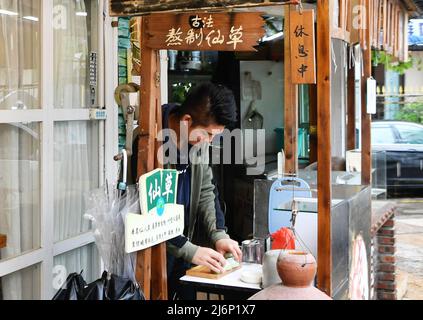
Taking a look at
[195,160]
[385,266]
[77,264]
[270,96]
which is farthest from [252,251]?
[270,96]

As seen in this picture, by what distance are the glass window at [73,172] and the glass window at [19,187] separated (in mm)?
206

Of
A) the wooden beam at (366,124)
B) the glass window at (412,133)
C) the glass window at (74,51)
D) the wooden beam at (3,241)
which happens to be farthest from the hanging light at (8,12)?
the glass window at (412,133)

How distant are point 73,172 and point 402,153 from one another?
441 inches

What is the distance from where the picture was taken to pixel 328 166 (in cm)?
307

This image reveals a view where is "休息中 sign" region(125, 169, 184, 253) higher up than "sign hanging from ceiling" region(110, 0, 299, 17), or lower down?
lower down

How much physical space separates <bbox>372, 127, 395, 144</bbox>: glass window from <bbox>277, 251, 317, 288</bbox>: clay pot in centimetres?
1195

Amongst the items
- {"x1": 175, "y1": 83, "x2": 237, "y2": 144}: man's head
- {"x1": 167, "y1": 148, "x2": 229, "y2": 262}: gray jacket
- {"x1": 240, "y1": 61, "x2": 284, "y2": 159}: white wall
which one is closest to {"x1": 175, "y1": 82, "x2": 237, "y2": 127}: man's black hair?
{"x1": 175, "y1": 83, "x2": 237, "y2": 144}: man's head

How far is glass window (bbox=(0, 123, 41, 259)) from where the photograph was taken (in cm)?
324

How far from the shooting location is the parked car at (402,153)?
13570 mm

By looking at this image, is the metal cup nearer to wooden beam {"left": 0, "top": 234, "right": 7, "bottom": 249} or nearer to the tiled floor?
wooden beam {"left": 0, "top": 234, "right": 7, "bottom": 249}

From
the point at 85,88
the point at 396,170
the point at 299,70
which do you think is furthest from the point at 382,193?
the point at 396,170

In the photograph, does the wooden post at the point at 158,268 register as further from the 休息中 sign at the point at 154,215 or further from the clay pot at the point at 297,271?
the clay pot at the point at 297,271
